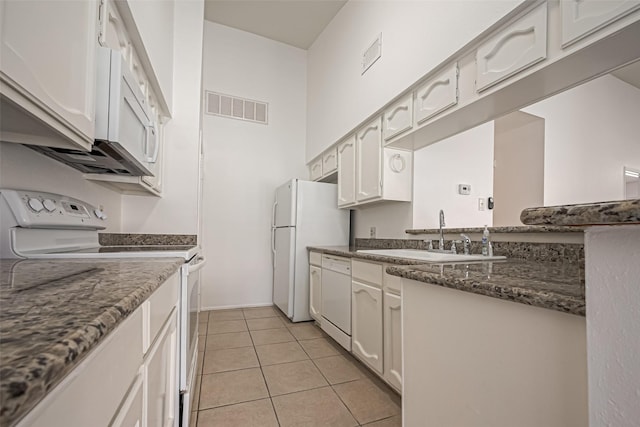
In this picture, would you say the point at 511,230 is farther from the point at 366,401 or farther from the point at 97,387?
the point at 97,387

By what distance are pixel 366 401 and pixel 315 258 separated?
59.5 inches

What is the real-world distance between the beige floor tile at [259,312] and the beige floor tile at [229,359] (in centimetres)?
95

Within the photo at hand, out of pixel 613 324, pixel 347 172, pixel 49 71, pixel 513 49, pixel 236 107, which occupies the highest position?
pixel 236 107

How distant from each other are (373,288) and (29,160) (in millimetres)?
1903

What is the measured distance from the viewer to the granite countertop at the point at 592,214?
410mm

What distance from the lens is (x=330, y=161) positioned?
3436mm

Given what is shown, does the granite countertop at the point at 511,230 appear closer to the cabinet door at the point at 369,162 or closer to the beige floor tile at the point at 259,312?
the cabinet door at the point at 369,162

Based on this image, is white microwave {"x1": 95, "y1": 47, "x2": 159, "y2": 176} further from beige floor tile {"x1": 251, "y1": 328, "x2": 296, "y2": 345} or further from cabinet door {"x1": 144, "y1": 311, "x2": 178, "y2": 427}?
beige floor tile {"x1": 251, "y1": 328, "x2": 296, "y2": 345}

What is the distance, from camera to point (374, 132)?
2.52 metres

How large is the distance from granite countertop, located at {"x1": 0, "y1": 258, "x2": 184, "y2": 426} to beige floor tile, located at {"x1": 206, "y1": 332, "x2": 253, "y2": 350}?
2041 mm

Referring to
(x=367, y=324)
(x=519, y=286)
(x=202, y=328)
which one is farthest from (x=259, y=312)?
(x=519, y=286)

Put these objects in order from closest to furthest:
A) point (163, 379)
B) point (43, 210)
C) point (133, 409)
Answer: point (133, 409), point (163, 379), point (43, 210)

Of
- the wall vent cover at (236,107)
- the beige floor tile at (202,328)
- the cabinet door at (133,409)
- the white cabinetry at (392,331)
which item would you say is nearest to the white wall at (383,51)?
the wall vent cover at (236,107)

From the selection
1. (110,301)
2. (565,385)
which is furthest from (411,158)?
(110,301)
